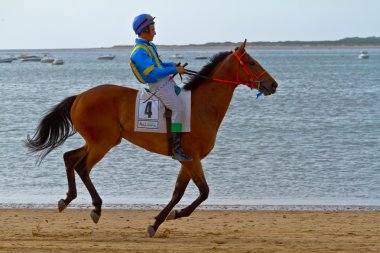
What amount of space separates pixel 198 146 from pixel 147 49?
1.28m

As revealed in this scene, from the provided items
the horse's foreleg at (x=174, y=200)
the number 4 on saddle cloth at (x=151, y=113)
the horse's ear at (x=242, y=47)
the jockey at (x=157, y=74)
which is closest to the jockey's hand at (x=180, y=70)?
the jockey at (x=157, y=74)

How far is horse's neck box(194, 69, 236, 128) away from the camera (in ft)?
35.8

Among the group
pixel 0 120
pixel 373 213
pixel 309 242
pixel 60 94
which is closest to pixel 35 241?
pixel 309 242

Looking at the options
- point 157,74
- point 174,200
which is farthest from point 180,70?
point 174,200

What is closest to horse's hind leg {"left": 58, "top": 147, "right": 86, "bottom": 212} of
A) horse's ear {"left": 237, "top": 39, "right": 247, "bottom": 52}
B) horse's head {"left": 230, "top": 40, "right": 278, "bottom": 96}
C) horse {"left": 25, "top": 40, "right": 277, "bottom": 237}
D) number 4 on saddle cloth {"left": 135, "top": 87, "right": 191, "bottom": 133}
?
horse {"left": 25, "top": 40, "right": 277, "bottom": 237}

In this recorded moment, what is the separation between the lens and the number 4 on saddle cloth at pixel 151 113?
10789 mm

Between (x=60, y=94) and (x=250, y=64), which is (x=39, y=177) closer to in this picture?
(x=250, y=64)

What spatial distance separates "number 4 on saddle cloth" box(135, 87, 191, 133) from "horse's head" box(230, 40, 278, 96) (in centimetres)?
75

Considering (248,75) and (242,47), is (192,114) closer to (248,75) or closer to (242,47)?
(248,75)

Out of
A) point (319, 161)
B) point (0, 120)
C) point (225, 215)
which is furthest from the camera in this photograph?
point (0, 120)

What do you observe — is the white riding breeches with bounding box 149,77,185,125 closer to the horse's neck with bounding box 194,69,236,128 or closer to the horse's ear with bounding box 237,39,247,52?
the horse's neck with bounding box 194,69,236,128

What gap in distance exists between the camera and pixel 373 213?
13648 mm

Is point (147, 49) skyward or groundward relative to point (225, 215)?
skyward

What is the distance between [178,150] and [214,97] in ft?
2.58
